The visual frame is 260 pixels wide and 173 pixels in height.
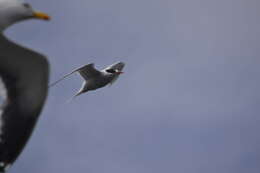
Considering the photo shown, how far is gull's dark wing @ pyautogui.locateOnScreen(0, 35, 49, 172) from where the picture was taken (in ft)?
20.4

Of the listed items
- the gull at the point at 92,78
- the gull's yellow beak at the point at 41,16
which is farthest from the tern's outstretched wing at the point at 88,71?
the gull's yellow beak at the point at 41,16

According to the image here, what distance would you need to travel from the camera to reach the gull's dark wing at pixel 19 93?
6.23m

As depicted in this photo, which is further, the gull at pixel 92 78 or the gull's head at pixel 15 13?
the gull at pixel 92 78

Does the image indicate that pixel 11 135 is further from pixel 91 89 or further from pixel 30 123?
pixel 91 89

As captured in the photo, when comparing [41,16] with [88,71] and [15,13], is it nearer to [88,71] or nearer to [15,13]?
[15,13]

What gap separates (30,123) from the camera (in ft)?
21.1

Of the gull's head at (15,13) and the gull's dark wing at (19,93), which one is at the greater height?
the gull's head at (15,13)

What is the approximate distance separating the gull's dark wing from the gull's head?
0.80ft

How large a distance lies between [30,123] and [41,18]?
4.50 feet

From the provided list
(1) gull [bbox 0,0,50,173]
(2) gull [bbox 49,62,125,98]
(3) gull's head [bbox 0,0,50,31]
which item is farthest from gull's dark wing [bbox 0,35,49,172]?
(2) gull [bbox 49,62,125,98]

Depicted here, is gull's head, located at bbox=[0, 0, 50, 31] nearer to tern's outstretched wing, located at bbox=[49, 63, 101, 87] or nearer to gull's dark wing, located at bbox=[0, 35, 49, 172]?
gull's dark wing, located at bbox=[0, 35, 49, 172]

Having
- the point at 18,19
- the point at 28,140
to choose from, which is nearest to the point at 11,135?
the point at 28,140

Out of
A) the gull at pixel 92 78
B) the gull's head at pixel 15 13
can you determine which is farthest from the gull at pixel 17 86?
the gull at pixel 92 78

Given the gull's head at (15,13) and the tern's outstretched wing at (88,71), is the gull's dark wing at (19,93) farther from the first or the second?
the tern's outstretched wing at (88,71)
